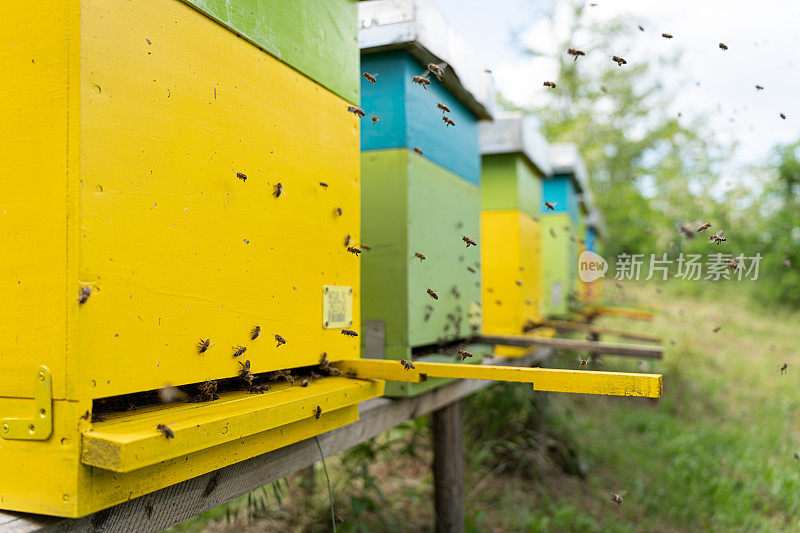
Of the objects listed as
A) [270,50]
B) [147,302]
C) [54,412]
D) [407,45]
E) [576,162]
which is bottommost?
[54,412]

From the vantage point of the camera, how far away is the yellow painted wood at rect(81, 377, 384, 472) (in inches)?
35.9

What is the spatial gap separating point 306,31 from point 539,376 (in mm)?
1099

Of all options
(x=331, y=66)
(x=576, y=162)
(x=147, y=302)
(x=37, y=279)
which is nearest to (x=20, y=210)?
(x=37, y=279)

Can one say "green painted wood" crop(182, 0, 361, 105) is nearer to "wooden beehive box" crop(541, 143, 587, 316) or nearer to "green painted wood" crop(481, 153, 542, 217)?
"green painted wood" crop(481, 153, 542, 217)

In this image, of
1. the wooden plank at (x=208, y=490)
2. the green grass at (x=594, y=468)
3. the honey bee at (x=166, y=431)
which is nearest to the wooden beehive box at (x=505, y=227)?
the green grass at (x=594, y=468)

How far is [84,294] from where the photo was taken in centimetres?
96

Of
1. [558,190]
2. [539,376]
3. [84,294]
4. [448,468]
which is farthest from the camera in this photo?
[558,190]

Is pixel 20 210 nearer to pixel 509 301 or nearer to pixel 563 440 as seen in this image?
pixel 509 301

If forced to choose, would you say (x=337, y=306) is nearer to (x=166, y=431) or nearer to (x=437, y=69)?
(x=166, y=431)

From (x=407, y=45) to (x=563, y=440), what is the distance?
201 inches

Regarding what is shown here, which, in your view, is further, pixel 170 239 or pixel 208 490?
pixel 208 490

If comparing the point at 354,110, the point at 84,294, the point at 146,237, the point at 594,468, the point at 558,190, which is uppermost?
the point at 558,190

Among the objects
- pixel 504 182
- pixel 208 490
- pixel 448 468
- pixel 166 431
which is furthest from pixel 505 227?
pixel 166 431

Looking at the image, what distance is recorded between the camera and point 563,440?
6.27 meters
